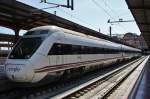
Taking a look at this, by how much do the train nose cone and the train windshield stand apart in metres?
0.65

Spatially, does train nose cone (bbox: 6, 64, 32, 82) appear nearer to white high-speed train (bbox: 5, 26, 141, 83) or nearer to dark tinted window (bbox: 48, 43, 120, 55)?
white high-speed train (bbox: 5, 26, 141, 83)

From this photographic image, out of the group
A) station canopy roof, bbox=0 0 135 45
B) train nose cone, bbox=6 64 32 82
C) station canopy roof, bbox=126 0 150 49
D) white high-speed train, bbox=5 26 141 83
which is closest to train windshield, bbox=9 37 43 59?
white high-speed train, bbox=5 26 141 83

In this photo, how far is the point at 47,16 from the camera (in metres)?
19.0

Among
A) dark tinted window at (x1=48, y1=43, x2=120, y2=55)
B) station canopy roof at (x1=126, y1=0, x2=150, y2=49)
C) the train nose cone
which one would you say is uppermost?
station canopy roof at (x1=126, y1=0, x2=150, y2=49)

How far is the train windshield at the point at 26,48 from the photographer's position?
1369cm

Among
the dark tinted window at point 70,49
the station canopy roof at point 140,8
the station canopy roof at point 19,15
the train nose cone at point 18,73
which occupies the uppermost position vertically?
the station canopy roof at point 140,8

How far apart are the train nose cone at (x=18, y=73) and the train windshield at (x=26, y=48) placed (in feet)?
2.14

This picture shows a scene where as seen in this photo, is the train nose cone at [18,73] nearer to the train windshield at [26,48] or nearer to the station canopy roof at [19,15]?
the train windshield at [26,48]

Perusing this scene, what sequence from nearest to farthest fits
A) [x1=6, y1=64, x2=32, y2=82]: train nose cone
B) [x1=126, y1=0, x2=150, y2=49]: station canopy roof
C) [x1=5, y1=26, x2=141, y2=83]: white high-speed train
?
[x1=6, y1=64, x2=32, y2=82]: train nose cone → [x1=5, y1=26, x2=141, y2=83]: white high-speed train → [x1=126, y1=0, x2=150, y2=49]: station canopy roof

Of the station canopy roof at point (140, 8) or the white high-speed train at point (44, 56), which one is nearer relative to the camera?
the white high-speed train at point (44, 56)

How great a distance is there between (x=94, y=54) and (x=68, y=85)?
6.35 metres

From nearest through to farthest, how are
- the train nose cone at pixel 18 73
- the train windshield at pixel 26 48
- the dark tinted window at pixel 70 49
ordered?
the train nose cone at pixel 18 73 → the train windshield at pixel 26 48 → the dark tinted window at pixel 70 49

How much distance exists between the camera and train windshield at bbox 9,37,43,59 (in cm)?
1369

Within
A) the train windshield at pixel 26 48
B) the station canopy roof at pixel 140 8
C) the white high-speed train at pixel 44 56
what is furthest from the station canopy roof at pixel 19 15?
the station canopy roof at pixel 140 8
